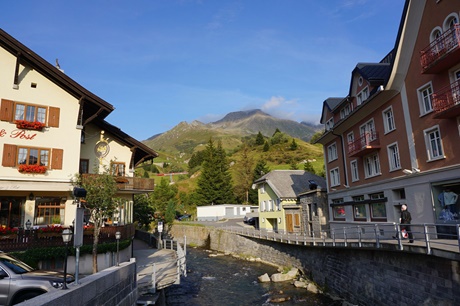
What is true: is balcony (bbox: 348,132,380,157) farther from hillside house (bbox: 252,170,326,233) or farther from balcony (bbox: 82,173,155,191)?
balcony (bbox: 82,173,155,191)

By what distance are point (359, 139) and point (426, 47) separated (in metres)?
8.73

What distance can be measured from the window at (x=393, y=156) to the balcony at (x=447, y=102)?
4.86 m

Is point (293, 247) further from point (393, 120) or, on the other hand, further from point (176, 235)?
point (176, 235)

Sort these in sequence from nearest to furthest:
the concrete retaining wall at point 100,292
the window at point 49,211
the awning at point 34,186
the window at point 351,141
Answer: the concrete retaining wall at point 100,292
the awning at point 34,186
the window at point 49,211
the window at point 351,141

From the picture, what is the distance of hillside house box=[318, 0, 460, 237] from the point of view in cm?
1546

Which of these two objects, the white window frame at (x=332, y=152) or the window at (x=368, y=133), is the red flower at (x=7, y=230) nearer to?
the window at (x=368, y=133)

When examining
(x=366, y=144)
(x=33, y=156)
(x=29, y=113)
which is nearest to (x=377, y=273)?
(x=366, y=144)

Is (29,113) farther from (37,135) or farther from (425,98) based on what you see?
(425,98)

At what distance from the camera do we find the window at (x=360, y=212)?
80.3 feet

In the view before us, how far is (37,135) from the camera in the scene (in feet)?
71.0

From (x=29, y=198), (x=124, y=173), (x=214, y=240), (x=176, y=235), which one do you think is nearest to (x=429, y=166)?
(x=124, y=173)

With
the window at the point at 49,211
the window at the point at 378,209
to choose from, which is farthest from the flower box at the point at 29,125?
the window at the point at 378,209

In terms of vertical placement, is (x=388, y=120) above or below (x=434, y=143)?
above

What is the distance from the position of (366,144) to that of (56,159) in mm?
22563
